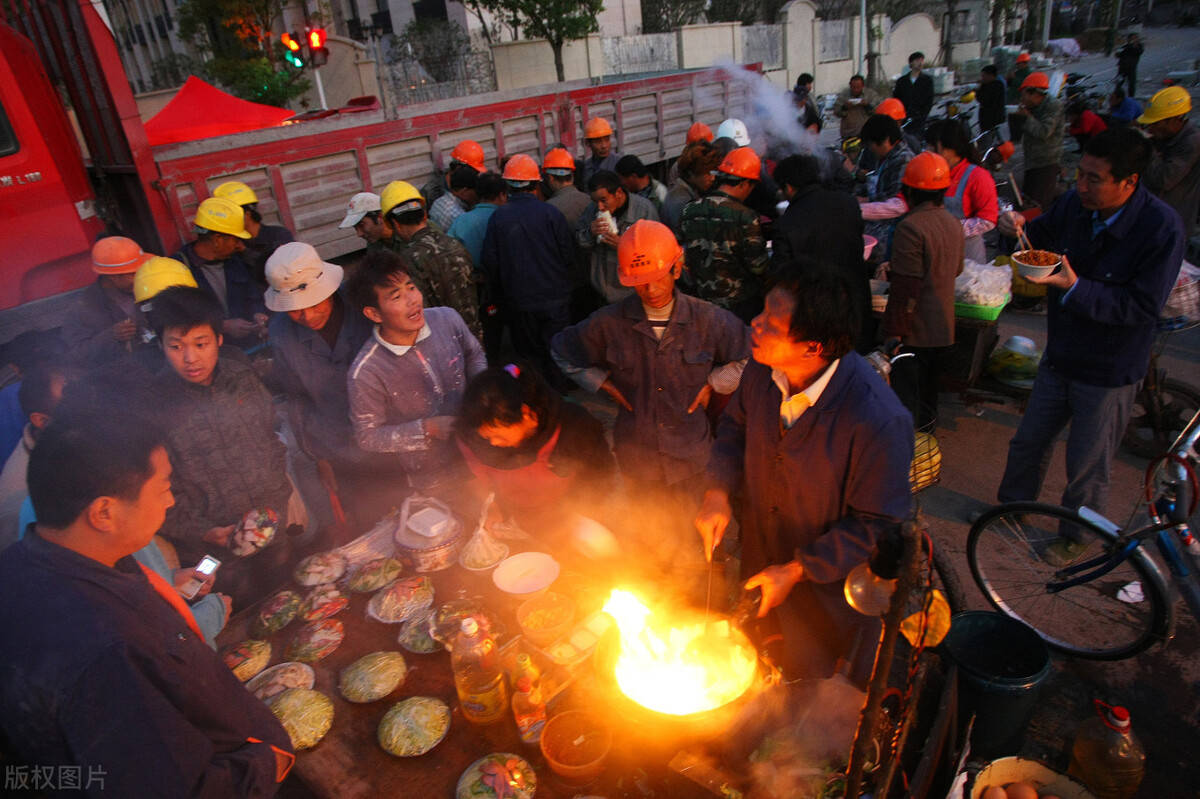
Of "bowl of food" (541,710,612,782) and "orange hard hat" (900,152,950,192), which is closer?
"bowl of food" (541,710,612,782)

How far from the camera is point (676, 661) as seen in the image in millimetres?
2289

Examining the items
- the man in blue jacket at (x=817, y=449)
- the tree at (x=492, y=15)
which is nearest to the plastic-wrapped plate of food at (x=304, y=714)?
the man in blue jacket at (x=817, y=449)

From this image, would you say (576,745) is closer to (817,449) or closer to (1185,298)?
(817,449)

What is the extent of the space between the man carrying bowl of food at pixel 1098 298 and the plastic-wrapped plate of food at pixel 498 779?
11.3 feet

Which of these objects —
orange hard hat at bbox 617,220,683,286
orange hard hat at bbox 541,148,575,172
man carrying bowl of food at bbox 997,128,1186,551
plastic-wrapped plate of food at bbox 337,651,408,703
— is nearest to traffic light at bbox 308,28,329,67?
orange hard hat at bbox 541,148,575,172

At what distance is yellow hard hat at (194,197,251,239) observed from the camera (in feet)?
17.8

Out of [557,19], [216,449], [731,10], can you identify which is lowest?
[216,449]

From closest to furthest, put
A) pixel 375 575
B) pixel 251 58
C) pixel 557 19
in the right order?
1. pixel 375 575
2. pixel 251 58
3. pixel 557 19

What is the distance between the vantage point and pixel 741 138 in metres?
8.70

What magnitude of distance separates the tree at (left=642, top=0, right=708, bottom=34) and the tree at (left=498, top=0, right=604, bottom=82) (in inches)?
329

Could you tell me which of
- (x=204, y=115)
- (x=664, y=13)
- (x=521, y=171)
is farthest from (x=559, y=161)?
(x=664, y=13)

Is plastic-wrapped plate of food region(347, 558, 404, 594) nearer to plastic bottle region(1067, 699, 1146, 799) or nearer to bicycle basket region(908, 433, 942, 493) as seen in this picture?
bicycle basket region(908, 433, 942, 493)

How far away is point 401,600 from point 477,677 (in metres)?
0.77

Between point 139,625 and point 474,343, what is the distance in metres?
2.46
